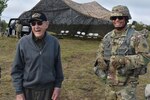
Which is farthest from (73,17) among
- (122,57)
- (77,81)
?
(122,57)

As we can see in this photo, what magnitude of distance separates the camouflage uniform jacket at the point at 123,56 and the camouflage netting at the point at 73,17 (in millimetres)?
19561

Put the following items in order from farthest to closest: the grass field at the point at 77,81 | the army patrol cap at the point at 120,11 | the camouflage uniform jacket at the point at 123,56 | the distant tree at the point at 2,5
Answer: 1. the distant tree at the point at 2,5
2. the grass field at the point at 77,81
3. the army patrol cap at the point at 120,11
4. the camouflage uniform jacket at the point at 123,56

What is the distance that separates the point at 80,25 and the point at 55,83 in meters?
21.6

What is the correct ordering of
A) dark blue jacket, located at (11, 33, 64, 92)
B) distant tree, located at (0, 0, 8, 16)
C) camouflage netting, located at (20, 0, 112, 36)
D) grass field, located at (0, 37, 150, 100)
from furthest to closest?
1. distant tree, located at (0, 0, 8, 16)
2. camouflage netting, located at (20, 0, 112, 36)
3. grass field, located at (0, 37, 150, 100)
4. dark blue jacket, located at (11, 33, 64, 92)

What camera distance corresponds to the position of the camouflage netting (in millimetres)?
26047

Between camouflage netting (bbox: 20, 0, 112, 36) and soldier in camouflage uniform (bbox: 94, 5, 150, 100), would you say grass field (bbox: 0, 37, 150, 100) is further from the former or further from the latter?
camouflage netting (bbox: 20, 0, 112, 36)

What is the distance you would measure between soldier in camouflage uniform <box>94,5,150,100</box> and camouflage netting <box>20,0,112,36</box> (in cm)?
1959

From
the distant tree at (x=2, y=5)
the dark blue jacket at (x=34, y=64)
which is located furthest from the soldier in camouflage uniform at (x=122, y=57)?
the distant tree at (x=2, y=5)

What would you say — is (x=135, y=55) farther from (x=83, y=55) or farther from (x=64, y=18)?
(x=64, y=18)

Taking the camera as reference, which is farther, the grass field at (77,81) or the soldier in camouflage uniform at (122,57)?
the grass field at (77,81)

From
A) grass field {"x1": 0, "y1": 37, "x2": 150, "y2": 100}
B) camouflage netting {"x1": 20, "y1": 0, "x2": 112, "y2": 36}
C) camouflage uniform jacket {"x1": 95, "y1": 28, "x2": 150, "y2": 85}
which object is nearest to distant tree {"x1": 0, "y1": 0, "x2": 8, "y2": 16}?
camouflage netting {"x1": 20, "y1": 0, "x2": 112, "y2": 36}

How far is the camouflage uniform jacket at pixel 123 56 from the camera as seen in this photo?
534 cm

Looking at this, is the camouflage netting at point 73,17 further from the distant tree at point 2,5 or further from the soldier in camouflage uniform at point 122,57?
the soldier in camouflage uniform at point 122,57

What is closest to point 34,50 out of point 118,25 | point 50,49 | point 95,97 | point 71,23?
point 50,49
